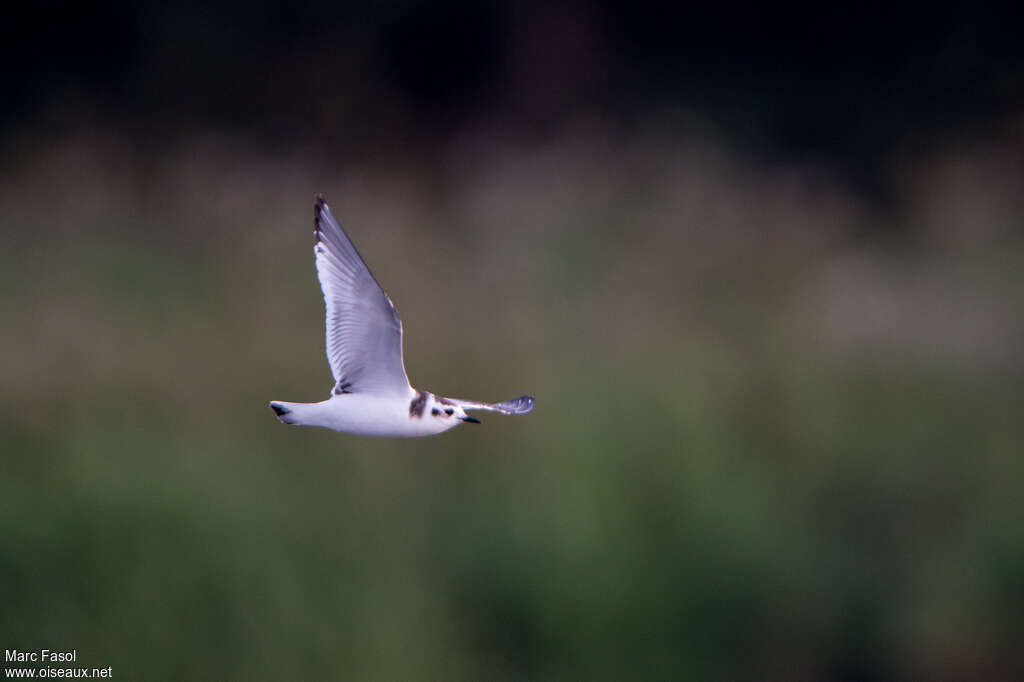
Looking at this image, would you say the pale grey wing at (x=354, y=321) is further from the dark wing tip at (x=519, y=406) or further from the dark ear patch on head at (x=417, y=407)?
the dark wing tip at (x=519, y=406)

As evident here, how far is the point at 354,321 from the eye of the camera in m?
2.43

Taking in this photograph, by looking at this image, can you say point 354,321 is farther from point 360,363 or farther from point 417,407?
point 417,407

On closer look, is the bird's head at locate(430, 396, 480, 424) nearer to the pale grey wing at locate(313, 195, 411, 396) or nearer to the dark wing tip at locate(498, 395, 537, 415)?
the pale grey wing at locate(313, 195, 411, 396)

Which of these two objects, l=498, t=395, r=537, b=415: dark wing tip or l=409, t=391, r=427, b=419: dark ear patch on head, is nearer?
l=409, t=391, r=427, b=419: dark ear patch on head

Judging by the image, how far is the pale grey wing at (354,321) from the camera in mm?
2361

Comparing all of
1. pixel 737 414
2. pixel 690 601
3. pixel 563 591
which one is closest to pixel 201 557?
pixel 563 591

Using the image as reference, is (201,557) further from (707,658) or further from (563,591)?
(707,658)

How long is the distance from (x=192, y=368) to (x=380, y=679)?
980 millimetres

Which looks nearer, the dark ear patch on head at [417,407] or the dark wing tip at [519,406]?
the dark ear patch on head at [417,407]

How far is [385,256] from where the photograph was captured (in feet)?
11.8

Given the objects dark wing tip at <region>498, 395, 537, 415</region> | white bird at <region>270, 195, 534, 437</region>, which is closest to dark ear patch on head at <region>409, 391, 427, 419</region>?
white bird at <region>270, 195, 534, 437</region>

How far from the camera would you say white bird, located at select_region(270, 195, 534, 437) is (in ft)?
7.75

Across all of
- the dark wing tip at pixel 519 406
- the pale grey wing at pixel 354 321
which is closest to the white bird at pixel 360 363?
the pale grey wing at pixel 354 321

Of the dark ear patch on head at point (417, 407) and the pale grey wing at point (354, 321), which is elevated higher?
the pale grey wing at point (354, 321)
